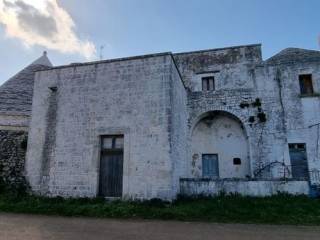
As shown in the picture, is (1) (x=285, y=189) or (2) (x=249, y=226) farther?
(1) (x=285, y=189)

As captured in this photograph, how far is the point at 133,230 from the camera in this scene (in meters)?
5.83

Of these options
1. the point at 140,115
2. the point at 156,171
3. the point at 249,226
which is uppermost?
the point at 140,115

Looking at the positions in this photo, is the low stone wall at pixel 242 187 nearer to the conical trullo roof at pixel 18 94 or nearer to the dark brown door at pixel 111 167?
the dark brown door at pixel 111 167

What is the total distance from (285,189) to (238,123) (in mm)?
5438

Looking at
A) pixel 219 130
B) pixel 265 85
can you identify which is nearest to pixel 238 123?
pixel 219 130

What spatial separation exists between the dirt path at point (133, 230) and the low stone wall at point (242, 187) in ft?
11.1

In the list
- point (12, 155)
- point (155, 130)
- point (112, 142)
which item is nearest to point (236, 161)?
point (155, 130)

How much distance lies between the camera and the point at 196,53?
16.1 meters

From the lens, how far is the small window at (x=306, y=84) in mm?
13797

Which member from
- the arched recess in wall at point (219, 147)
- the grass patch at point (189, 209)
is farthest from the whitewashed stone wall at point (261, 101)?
the grass patch at point (189, 209)

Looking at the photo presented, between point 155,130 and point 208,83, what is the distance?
7537 mm

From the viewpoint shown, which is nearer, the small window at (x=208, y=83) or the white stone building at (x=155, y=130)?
the white stone building at (x=155, y=130)

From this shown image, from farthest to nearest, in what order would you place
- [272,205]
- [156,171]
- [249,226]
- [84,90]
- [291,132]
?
1. [291,132]
2. [84,90]
3. [156,171]
4. [272,205]
5. [249,226]

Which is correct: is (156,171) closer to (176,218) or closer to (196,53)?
(176,218)
